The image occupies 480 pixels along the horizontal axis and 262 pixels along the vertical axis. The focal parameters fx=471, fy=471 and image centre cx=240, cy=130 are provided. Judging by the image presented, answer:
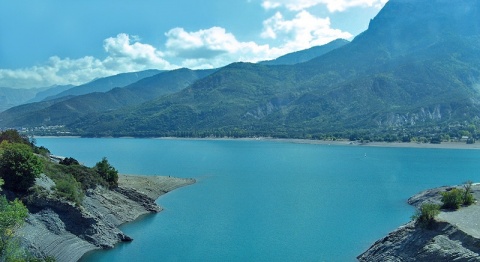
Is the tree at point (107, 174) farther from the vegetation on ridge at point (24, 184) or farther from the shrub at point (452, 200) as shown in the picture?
the shrub at point (452, 200)

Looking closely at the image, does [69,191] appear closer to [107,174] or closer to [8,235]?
[107,174]

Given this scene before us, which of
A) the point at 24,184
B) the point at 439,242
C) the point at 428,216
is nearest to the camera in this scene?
the point at 439,242

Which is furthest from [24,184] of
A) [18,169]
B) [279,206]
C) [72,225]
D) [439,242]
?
[439,242]

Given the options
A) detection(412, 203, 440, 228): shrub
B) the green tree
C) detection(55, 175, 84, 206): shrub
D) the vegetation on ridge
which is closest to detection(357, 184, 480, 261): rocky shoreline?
detection(412, 203, 440, 228): shrub

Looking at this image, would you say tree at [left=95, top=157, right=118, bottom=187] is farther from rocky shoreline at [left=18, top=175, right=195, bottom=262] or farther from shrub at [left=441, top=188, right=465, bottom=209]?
shrub at [left=441, top=188, right=465, bottom=209]

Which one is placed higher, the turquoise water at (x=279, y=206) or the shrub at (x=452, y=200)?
the shrub at (x=452, y=200)

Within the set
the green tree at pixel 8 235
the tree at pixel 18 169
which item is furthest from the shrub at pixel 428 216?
the tree at pixel 18 169
